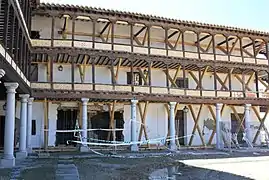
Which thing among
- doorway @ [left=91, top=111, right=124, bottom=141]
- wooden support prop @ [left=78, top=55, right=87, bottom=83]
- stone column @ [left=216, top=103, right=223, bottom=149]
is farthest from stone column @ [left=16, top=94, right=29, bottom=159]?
stone column @ [left=216, top=103, right=223, bottom=149]

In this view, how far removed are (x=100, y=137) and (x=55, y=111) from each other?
4.19 metres

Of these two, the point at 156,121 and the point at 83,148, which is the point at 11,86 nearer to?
the point at 83,148

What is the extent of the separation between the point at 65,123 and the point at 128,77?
636cm

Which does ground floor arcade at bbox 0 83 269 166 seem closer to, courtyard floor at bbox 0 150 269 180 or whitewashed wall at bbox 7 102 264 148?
whitewashed wall at bbox 7 102 264 148

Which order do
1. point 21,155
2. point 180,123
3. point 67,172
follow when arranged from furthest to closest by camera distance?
point 180,123 < point 21,155 < point 67,172

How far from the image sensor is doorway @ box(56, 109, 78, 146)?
26969mm

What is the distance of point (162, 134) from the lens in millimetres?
29812

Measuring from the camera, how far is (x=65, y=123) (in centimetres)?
2712

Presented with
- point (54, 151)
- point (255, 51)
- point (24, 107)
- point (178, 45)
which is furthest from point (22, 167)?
point (255, 51)

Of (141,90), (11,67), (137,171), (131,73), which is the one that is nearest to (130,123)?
(141,90)

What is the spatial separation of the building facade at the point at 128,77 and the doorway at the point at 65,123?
76 millimetres

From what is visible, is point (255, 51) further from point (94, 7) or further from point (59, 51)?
point (59, 51)

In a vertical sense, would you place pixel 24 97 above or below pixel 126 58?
below

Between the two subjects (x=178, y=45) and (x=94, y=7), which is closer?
(x=94, y=7)
